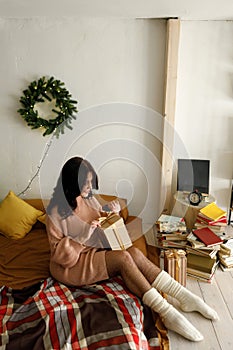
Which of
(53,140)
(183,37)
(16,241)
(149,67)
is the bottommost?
(16,241)

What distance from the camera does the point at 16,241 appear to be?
8.43ft

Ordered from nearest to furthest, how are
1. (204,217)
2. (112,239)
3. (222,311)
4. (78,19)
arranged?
1. (222,311)
2. (112,239)
3. (204,217)
4. (78,19)

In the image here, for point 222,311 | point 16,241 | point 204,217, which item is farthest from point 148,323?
point 16,241

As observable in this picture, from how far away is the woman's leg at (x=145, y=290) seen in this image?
178 cm

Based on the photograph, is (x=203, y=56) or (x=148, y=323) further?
(x=203, y=56)

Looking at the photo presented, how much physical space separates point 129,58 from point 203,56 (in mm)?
650

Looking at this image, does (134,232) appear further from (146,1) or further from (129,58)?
(146,1)

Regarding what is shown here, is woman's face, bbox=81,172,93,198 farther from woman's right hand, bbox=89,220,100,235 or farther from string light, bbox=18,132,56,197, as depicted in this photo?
string light, bbox=18,132,56,197

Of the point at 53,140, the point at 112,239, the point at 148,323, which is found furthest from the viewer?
the point at 53,140

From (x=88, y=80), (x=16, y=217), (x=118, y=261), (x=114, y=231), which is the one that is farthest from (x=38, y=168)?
(x=118, y=261)

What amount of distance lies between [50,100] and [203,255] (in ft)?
5.99

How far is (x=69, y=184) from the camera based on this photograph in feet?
6.39

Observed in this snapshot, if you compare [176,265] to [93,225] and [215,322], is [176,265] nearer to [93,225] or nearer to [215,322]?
[215,322]

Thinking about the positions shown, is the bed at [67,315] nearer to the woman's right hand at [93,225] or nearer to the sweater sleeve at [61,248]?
the sweater sleeve at [61,248]
